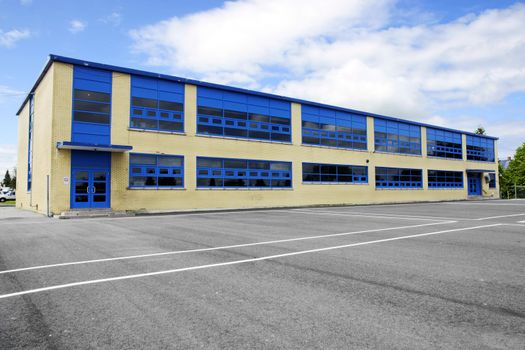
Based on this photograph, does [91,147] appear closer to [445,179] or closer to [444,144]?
[445,179]

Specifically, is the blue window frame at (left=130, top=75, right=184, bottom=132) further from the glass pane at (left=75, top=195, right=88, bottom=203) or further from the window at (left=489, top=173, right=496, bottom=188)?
the window at (left=489, top=173, right=496, bottom=188)

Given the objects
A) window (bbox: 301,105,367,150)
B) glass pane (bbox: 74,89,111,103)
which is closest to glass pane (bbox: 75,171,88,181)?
glass pane (bbox: 74,89,111,103)

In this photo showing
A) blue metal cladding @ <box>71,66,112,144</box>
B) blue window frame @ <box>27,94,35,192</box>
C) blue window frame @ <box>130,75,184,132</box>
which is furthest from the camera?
blue window frame @ <box>27,94,35,192</box>

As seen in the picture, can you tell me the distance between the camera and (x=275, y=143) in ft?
98.8

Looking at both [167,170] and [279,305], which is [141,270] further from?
[167,170]

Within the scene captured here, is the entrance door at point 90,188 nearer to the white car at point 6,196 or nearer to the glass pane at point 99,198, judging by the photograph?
the glass pane at point 99,198

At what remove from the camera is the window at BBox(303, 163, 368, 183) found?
32.2 meters

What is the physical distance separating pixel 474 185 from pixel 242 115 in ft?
125

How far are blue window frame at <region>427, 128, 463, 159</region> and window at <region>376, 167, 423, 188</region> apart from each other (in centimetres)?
433

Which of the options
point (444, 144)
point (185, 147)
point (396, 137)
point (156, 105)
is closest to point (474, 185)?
point (444, 144)

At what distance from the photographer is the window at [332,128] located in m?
32.9

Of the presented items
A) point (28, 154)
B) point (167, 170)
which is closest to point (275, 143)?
point (167, 170)

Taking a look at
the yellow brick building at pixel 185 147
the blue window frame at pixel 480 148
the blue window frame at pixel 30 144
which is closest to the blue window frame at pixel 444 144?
the blue window frame at pixel 480 148

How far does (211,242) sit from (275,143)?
68.2 ft
